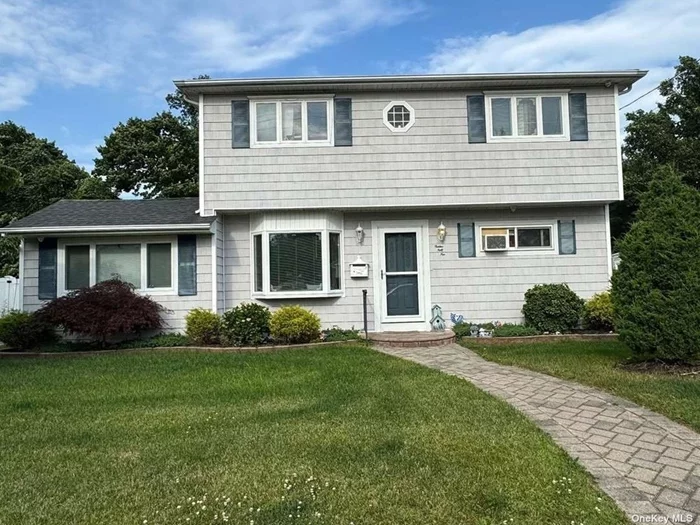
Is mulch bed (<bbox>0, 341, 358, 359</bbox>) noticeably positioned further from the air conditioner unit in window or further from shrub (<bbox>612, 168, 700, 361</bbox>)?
shrub (<bbox>612, 168, 700, 361</bbox>)

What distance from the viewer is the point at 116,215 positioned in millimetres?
9758

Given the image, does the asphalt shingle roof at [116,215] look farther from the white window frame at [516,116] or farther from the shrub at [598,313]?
the shrub at [598,313]

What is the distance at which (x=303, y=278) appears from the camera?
949 centimetres

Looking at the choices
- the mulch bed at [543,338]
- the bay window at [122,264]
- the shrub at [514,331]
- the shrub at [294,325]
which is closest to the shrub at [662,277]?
the mulch bed at [543,338]

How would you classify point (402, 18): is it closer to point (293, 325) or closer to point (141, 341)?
point (293, 325)

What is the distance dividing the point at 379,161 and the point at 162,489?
7.40 m

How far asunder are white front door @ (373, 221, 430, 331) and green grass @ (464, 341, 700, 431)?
4.79 feet

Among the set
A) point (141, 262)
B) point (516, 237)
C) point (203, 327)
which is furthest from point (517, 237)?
point (141, 262)

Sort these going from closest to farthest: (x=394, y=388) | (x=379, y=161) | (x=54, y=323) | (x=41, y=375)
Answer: (x=394, y=388)
(x=41, y=375)
(x=54, y=323)
(x=379, y=161)

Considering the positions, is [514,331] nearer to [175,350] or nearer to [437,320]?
[437,320]

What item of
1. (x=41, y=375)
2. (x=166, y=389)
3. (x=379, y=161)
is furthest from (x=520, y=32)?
(x=41, y=375)

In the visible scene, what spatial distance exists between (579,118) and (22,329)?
1081 centimetres
